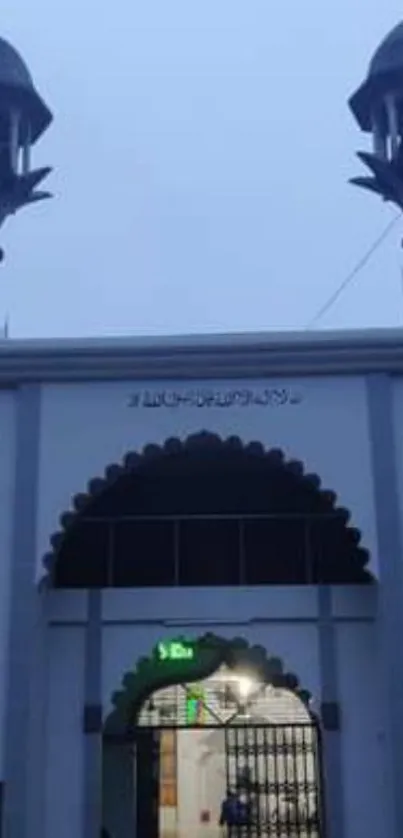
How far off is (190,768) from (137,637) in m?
10.2

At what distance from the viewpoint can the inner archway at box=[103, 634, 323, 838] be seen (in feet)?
37.5

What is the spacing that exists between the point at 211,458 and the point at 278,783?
4017 mm

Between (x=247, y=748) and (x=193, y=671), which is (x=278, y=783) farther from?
(x=193, y=671)

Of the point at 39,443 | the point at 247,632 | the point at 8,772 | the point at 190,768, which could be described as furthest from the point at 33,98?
the point at 190,768

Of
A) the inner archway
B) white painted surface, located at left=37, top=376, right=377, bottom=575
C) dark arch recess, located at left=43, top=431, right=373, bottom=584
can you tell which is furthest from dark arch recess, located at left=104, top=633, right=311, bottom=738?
white painted surface, located at left=37, top=376, right=377, bottom=575

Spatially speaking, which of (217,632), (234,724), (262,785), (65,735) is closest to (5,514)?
(65,735)

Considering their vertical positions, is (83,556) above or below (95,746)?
Result: above

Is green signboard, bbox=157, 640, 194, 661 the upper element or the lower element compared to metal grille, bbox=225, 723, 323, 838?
upper

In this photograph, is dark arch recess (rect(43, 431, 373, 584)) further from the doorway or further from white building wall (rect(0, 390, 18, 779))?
the doorway

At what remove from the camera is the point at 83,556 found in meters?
10.9

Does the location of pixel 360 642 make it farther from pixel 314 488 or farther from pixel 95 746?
pixel 95 746

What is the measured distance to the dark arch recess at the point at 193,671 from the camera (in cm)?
1083

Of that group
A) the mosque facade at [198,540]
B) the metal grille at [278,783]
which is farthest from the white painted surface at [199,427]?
the metal grille at [278,783]

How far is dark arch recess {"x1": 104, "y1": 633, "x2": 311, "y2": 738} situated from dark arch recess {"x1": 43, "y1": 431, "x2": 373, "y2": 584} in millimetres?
1196
